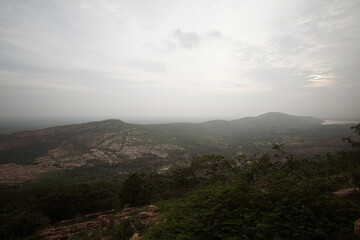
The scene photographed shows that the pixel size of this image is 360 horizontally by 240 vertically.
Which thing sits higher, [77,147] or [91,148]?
[77,147]

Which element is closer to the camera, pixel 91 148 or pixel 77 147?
pixel 91 148

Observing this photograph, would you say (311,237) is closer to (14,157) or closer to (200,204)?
(200,204)

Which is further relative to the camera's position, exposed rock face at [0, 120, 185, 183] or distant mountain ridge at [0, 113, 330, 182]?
distant mountain ridge at [0, 113, 330, 182]

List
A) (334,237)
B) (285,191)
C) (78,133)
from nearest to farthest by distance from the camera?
(334,237)
(285,191)
(78,133)

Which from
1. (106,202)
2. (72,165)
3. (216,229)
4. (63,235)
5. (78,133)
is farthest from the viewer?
(78,133)

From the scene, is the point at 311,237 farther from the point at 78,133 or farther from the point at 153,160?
the point at 78,133

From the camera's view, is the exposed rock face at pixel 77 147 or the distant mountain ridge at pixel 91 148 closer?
the exposed rock face at pixel 77 147

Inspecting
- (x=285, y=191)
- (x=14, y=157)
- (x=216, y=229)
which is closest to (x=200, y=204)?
(x=216, y=229)

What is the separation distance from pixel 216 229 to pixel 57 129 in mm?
187713

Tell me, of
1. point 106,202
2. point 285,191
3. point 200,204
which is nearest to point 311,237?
point 285,191

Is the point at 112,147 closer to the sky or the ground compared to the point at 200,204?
closer to the ground

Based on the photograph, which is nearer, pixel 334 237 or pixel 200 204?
pixel 334 237

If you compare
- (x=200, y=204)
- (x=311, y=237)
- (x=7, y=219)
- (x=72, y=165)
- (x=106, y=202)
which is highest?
(x=311, y=237)

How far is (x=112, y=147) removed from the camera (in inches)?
4766
